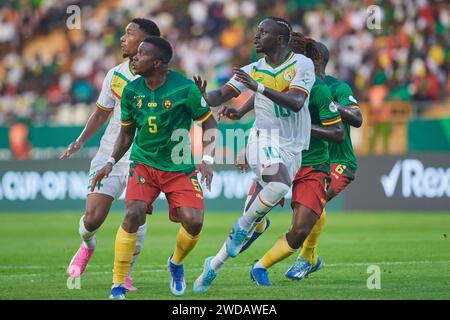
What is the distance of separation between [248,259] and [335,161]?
204 centimetres

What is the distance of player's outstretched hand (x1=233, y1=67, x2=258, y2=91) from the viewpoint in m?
9.49

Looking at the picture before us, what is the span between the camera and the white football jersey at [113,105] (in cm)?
1059

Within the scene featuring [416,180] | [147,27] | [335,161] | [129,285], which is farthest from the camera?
[416,180]

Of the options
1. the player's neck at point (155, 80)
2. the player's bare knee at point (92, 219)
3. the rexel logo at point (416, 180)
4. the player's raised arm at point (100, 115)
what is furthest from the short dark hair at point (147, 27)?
the rexel logo at point (416, 180)

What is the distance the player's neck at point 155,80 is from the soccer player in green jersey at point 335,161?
8.06 feet

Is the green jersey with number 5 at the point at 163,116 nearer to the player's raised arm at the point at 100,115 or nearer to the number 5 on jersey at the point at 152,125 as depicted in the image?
the number 5 on jersey at the point at 152,125

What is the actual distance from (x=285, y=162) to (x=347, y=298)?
1.74 meters

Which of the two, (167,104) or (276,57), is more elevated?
(276,57)

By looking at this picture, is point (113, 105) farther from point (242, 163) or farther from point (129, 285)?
point (129, 285)

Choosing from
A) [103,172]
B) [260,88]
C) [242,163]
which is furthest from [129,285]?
Answer: [260,88]

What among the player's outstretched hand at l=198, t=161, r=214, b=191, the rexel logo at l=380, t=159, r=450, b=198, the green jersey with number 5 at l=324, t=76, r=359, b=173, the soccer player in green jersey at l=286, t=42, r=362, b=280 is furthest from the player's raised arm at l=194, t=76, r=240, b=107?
the rexel logo at l=380, t=159, r=450, b=198

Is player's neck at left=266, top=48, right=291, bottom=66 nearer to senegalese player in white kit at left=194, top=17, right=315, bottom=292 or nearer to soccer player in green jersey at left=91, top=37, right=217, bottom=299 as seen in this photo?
senegalese player in white kit at left=194, top=17, right=315, bottom=292

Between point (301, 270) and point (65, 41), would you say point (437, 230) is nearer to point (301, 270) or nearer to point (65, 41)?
point (301, 270)

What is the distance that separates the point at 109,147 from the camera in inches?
422
